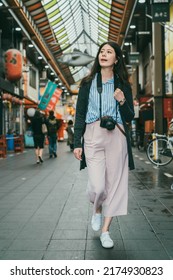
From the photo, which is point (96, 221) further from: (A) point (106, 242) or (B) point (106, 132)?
(B) point (106, 132)

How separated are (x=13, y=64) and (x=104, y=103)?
1620 cm

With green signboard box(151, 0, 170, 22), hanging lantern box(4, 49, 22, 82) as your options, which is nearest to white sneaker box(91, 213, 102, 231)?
green signboard box(151, 0, 170, 22)

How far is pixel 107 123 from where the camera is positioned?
3.40 meters

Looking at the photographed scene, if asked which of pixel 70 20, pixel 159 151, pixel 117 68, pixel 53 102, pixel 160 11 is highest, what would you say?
pixel 70 20

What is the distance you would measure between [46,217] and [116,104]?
197cm

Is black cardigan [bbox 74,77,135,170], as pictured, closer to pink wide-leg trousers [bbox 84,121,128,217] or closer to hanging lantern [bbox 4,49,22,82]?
pink wide-leg trousers [bbox 84,121,128,217]

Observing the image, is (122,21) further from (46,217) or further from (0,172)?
(46,217)

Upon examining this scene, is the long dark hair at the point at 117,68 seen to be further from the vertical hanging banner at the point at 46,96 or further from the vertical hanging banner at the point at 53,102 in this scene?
the vertical hanging banner at the point at 53,102

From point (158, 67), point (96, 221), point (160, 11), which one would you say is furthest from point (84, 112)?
point (158, 67)

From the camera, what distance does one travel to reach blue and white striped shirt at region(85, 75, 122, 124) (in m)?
3.52

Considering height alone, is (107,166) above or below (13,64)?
below

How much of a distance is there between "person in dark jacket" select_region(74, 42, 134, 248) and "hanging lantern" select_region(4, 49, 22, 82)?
15977 mm

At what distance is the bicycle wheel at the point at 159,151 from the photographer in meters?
10.3
